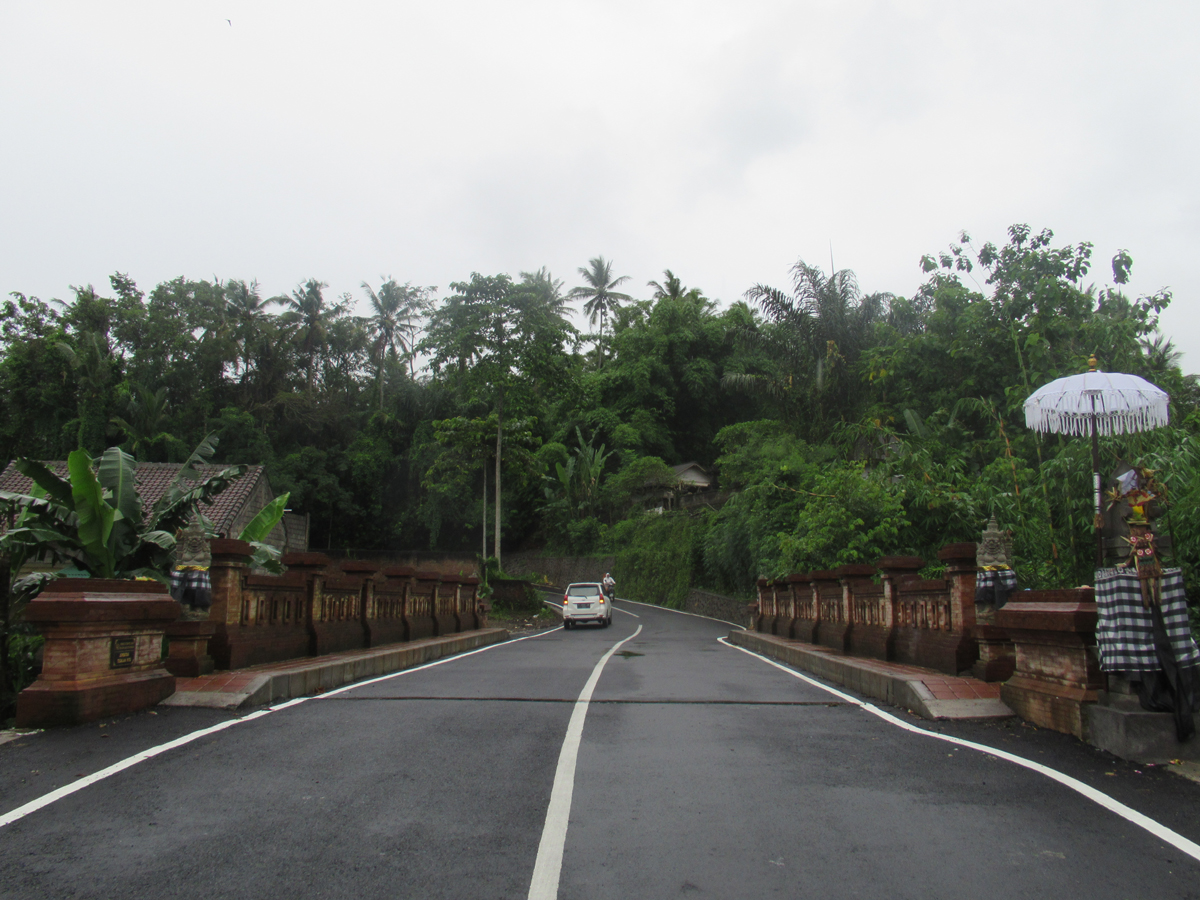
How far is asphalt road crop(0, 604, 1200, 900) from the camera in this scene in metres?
3.56

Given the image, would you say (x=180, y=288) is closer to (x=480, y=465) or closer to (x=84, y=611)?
(x=480, y=465)

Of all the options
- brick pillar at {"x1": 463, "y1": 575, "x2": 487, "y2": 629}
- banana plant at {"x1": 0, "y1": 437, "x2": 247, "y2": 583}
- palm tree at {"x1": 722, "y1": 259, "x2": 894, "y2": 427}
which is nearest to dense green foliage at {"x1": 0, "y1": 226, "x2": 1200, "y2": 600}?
palm tree at {"x1": 722, "y1": 259, "x2": 894, "y2": 427}

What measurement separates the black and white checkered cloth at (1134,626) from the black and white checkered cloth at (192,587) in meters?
8.84

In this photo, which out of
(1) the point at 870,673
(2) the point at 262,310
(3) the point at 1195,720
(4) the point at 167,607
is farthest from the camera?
(2) the point at 262,310

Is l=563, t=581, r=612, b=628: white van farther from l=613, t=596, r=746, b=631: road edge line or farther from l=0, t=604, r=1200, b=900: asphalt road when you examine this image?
l=0, t=604, r=1200, b=900: asphalt road

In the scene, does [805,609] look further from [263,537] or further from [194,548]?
[194,548]

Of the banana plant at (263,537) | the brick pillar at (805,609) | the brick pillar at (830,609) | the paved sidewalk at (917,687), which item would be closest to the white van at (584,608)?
the brick pillar at (805,609)

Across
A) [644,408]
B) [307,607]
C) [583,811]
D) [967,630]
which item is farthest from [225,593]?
[644,408]

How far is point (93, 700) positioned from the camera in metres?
6.80

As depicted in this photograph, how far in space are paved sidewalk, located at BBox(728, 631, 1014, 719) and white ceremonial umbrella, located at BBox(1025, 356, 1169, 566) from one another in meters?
2.03

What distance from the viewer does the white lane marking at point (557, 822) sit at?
350cm

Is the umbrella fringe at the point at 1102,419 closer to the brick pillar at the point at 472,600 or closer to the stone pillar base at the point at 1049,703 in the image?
the stone pillar base at the point at 1049,703

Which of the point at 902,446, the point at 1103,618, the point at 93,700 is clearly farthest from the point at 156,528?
the point at 902,446

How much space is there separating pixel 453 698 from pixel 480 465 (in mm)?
37061
